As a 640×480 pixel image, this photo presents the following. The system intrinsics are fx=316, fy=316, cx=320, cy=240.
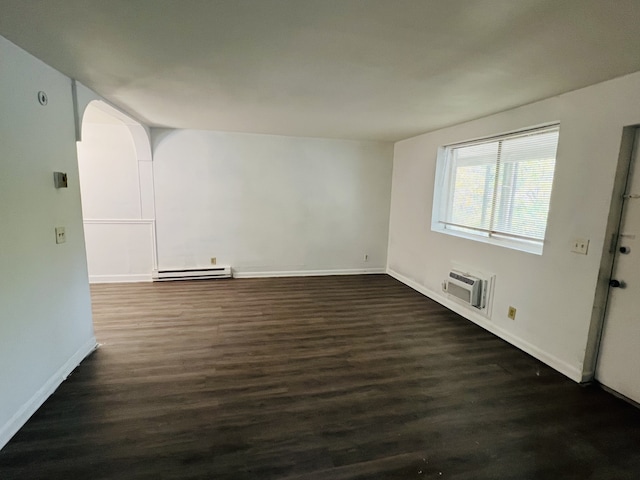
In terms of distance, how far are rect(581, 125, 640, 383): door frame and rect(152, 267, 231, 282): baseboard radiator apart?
4.36 m

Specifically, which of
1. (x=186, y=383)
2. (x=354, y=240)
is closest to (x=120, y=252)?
(x=186, y=383)

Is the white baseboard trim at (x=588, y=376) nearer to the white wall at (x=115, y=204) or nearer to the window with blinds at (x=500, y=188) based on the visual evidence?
the window with blinds at (x=500, y=188)

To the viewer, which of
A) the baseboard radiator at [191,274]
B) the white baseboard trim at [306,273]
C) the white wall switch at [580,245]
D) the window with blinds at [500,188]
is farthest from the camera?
the white baseboard trim at [306,273]

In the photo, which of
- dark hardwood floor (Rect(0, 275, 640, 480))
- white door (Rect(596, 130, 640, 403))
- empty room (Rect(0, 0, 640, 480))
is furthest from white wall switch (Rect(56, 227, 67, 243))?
white door (Rect(596, 130, 640, 403))

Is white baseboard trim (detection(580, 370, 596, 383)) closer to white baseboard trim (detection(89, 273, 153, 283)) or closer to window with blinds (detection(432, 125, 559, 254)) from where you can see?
window with blinds (detection(432, 125, 559, 254))

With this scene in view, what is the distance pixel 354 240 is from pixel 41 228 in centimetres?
412

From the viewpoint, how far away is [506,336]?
10.2 feet

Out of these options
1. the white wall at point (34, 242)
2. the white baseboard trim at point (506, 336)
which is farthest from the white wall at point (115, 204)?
the white baseboard trim at point (506, 336)

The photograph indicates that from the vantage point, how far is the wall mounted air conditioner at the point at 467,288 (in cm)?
340

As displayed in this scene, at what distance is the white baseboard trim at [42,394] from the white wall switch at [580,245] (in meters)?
3.91

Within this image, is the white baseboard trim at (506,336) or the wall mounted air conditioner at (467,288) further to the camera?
the wall mounted air conditioner at (467,288)

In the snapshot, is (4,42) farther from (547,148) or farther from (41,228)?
(547,148)

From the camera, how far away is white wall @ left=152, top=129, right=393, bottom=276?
4676mm

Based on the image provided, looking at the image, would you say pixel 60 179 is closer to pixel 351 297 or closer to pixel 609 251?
pixel 351 297
